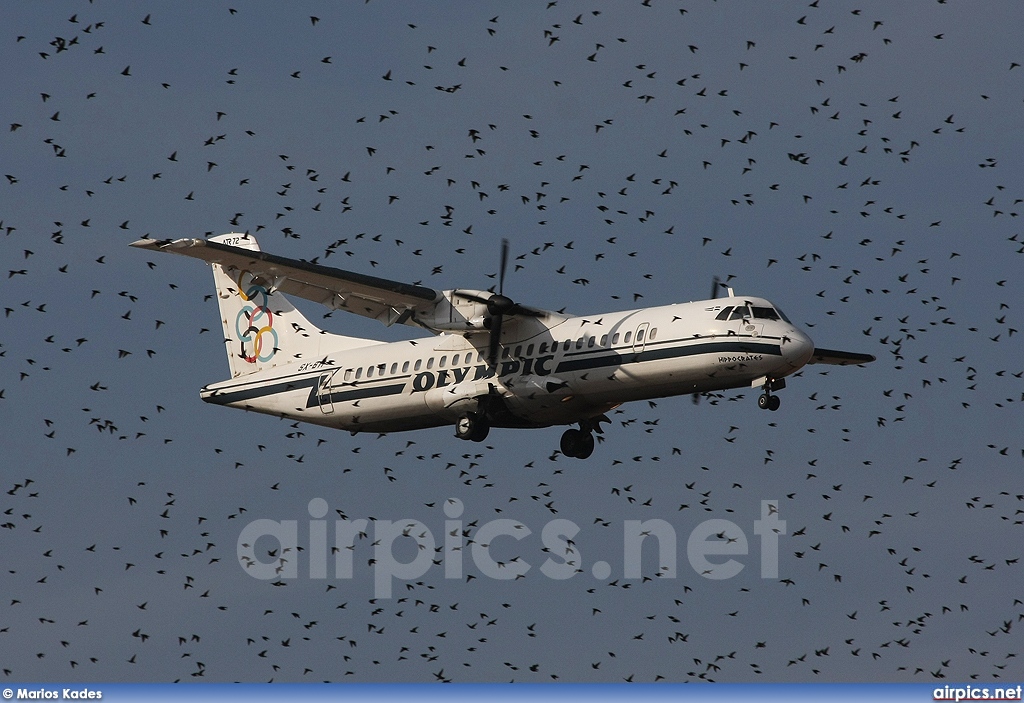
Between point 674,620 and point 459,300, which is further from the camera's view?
point 459,300

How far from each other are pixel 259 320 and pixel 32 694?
Result: 20603mm

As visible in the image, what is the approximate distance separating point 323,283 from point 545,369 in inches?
249

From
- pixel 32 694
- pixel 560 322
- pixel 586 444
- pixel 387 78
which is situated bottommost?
pixel 32 694

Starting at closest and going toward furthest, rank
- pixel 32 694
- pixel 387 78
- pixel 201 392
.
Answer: pixel 32 694 → pixel 387 78 → pixel 201 392

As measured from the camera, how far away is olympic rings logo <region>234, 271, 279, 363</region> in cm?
4703

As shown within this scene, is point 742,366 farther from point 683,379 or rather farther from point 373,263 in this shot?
point 373,263

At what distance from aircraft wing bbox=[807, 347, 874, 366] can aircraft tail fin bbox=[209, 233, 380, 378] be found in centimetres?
1253

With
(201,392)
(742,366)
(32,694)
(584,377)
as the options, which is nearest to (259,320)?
(201,392)

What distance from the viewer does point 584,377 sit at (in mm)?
38531

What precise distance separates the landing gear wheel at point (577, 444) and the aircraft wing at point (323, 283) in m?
5.28

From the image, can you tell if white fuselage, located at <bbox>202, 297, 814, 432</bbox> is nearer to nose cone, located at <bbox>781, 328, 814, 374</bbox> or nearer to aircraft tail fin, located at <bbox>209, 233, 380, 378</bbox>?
nose cone, located at <bbox>781, 328, 814, 374</bbox>

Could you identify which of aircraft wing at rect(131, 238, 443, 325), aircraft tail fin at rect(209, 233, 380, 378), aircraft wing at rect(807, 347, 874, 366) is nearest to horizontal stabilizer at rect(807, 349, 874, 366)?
aircraft wing at rect(807, 347, 874, 366)

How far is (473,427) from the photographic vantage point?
4012 centimetres

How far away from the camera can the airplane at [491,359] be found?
3706cm
